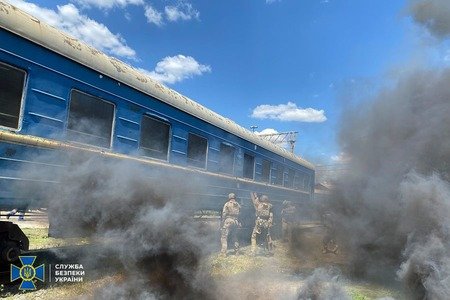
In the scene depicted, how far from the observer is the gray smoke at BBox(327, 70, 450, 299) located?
483 cm

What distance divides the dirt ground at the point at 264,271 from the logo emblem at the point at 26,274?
0.16 meters

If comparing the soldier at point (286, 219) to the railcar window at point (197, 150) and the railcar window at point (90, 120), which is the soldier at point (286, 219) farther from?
the railcar window at point (90, 120)

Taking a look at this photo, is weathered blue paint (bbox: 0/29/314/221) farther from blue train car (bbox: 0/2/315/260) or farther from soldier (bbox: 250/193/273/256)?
soldier (bbox: 250/193/273/256)

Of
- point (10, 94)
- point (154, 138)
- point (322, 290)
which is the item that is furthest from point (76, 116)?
point (322, 290)

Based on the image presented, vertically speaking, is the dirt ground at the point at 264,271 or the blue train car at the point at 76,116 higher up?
the blue train car at the point at 76,116

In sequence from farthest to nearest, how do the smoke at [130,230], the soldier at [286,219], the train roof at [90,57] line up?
the soldier at [286,219]
the smoke at [130,230]
the train roof at [90,57]

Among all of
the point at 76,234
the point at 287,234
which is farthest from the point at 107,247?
the point at 287,234

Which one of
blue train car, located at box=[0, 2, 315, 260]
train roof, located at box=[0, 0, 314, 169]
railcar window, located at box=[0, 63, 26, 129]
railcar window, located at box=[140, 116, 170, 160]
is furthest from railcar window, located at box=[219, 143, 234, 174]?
railcar window, located at box=[0, 63, 26, 129]

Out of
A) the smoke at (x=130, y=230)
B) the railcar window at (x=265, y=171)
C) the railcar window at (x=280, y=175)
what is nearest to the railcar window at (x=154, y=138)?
the smoke at (x=130, y=230)

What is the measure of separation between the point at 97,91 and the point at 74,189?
1689 millimetres

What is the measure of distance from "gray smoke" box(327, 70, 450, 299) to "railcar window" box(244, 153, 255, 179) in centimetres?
298

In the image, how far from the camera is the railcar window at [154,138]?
6.79 m

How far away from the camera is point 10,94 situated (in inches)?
181

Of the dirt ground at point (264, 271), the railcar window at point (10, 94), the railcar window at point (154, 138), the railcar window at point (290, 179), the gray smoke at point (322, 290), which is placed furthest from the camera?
the railcar window at point (290, 179)
